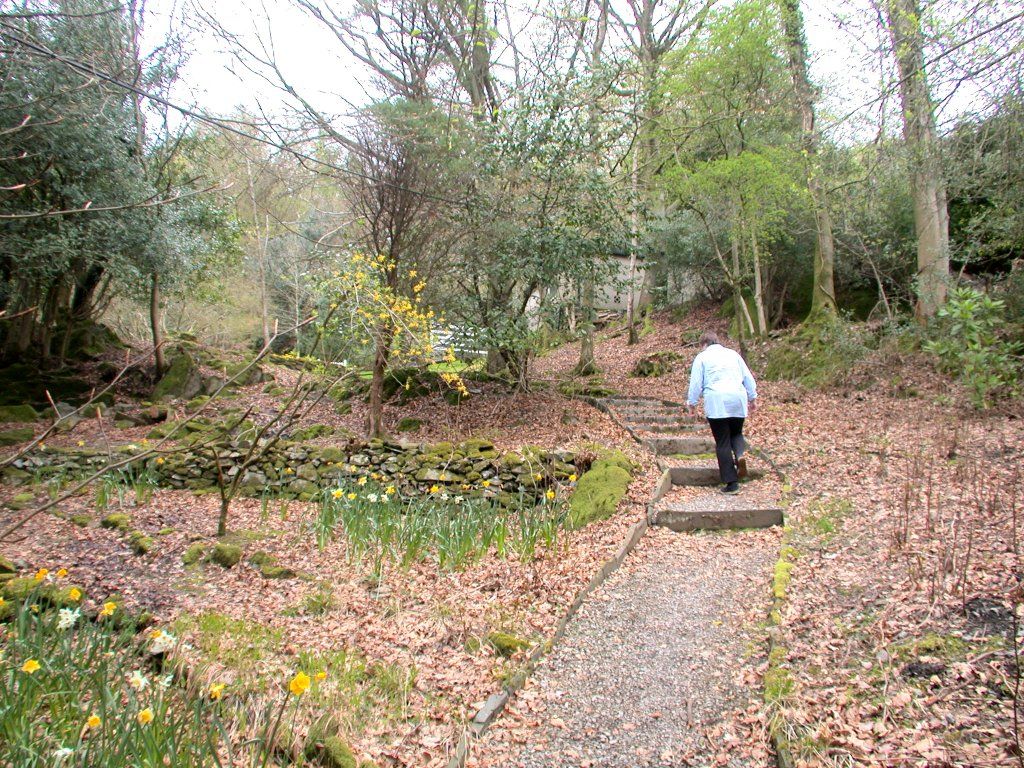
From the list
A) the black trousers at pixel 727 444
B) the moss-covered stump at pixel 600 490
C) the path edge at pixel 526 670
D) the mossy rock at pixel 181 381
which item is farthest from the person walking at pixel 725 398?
the mossy rock at pixel 181 381

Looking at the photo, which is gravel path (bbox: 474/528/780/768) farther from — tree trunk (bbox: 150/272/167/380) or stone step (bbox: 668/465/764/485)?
tree trunk (bbox: 150/272/167/380)

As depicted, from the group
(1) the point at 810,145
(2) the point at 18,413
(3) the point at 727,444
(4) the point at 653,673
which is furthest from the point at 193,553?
(1) the point at 810,145

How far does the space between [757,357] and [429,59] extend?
29.8ft

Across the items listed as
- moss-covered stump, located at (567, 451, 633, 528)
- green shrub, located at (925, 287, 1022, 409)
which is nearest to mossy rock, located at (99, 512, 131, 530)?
moss-covered stump, located at (567, 451, 633, 528)

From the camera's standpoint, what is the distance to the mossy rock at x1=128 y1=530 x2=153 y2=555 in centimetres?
569

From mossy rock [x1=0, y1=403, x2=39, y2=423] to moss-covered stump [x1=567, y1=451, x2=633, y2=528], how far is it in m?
9.68

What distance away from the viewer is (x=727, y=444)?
270 inches

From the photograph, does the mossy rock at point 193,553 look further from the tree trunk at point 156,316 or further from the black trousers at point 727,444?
the tree trunk at point 156,316

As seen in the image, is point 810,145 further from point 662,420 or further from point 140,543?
point 140,543

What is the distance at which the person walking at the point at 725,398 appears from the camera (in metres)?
6.75

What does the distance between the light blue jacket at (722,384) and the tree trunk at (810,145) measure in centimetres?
627

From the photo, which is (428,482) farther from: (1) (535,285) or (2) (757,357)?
(2) (757,357)

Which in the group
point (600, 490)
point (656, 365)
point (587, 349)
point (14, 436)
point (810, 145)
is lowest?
point (600, 490)

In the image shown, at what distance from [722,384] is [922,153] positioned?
5.08 metres
